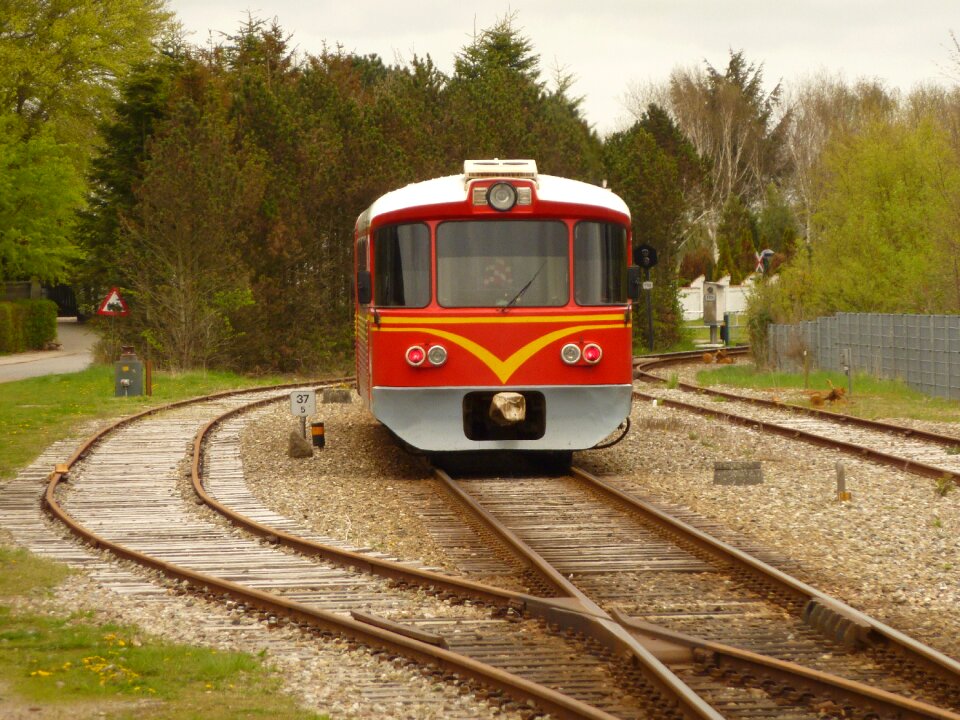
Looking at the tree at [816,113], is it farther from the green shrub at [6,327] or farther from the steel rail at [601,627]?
the steel rail at [601,627]

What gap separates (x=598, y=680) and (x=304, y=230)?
2881 cm

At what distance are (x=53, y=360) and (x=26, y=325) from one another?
20.5ft

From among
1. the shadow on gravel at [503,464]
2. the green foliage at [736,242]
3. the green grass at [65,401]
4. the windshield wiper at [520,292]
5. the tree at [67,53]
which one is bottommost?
the shadow on gravel at [503,464]

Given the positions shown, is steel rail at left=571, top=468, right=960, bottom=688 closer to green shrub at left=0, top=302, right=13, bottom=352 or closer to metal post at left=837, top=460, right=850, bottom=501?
metal post at left=837, top=460, right=850, bottom=501

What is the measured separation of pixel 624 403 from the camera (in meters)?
14.0

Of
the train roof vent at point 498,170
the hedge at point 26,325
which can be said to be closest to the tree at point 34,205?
the hedge at point 26,325

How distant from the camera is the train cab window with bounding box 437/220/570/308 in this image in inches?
544

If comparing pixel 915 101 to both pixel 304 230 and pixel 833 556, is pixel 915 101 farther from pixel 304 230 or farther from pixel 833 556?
pixel 833 556

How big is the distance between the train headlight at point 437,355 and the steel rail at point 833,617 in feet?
12.4

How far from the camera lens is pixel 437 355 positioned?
44.8 feet

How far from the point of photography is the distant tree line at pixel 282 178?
1239 inches

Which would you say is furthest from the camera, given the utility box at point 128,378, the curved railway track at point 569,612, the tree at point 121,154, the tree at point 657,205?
the tree at point 657,205

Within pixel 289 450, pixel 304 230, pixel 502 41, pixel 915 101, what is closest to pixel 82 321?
pixel 502 41

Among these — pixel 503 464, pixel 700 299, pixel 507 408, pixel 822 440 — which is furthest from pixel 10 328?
pixel 507 408
